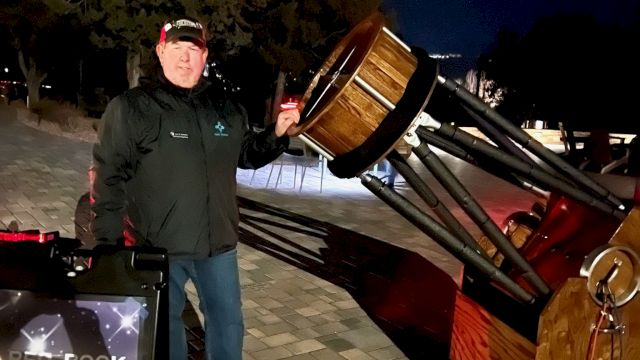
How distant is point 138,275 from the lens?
2.26 meters

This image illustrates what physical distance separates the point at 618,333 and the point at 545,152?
754 mm

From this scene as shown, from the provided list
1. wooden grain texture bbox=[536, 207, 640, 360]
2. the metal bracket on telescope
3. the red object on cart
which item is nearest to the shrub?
the red object on cart

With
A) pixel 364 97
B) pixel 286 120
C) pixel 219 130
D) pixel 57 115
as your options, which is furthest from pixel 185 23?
pixel 57 115

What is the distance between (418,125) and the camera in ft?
7.27

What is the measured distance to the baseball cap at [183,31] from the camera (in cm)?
267

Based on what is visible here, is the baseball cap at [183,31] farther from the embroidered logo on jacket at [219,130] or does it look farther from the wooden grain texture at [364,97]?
the wooden grain texture at [364,97]

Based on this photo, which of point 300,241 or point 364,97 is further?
point 300,241

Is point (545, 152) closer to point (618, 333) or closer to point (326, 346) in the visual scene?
point (618, 333)

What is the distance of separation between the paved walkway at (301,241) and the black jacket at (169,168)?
1.54m

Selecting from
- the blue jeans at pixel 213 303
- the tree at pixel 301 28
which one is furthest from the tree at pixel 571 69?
the blue jeans at pixel 213 303

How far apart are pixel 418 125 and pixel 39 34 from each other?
21326 millimetres

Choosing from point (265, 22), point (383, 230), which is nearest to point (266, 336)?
point (383, 230)

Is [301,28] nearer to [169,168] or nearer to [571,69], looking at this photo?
[571,69]

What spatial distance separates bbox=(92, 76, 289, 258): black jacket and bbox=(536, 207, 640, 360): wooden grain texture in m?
1.40
